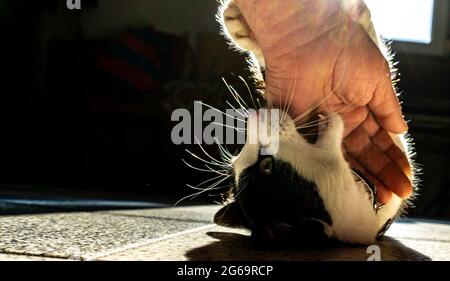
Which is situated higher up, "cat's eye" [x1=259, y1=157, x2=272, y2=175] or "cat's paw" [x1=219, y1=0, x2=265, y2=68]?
"cat's paw" [x1=219, y1=0, x2=265, y2=68]

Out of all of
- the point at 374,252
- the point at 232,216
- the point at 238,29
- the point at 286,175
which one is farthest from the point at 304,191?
the point at 238,29

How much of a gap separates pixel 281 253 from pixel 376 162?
28cm

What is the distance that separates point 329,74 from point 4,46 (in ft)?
12.1

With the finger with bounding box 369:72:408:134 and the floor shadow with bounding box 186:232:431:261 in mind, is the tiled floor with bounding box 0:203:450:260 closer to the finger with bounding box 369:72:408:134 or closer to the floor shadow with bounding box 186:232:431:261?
the floor shadow with bounding box 186:232:431:261

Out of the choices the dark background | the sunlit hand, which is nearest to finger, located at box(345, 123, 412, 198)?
the sunlit hand

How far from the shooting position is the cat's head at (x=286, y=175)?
30.7 inches

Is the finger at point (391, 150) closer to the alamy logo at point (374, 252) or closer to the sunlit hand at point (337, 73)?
the sunlit hand at point (337, 73)

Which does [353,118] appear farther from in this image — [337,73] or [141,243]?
[141,243]

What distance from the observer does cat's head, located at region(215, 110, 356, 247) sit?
30.7 inches

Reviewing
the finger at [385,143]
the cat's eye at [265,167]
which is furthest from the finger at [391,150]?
the cat's eye at [265,167]

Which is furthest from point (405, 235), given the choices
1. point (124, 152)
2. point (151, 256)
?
point (124, 152)

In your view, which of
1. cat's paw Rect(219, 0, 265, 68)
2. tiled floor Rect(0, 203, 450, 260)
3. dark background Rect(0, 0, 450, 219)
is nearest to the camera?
tiled floor Rect(0, 203, 450, 260)

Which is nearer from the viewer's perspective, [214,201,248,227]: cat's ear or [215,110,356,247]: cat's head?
[215,110,356,247]: cat's head

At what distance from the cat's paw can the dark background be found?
2.95m
